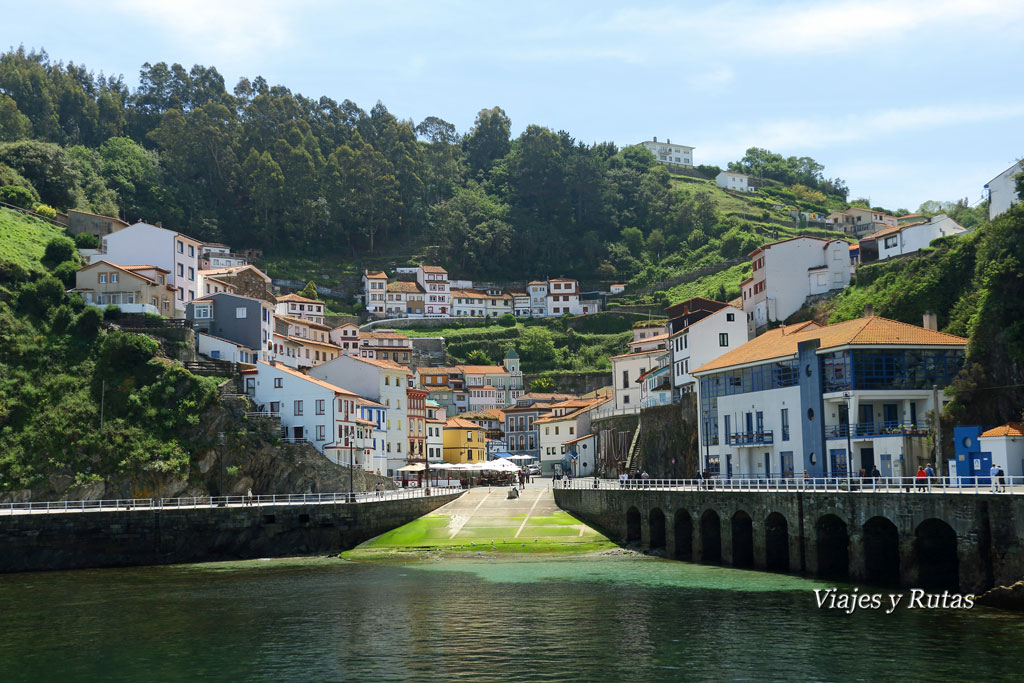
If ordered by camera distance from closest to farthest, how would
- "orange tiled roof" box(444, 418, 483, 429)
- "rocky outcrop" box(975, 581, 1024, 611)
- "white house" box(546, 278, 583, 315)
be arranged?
"rocky outcrop" box(975, 581, 1024, 611)
"orange tiled roof" box(444, 418, 483, 429)
"white house" box(546, 278, 583, 315)

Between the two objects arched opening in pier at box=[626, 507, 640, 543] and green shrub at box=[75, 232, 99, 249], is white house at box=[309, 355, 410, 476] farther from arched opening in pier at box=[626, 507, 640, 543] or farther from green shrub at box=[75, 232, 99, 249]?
arched opening in pier at box=[626, 507, 640, 543]

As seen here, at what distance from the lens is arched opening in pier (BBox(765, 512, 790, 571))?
2028 inches

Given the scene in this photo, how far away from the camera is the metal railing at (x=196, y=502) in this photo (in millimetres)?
68688

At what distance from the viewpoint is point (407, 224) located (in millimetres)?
189375

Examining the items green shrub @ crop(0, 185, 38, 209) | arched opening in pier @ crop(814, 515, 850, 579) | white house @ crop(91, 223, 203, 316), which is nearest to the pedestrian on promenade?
arched opening in pier @ crop(814, 515, 850, 579)

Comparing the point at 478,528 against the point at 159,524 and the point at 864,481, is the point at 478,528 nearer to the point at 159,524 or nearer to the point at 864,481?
the point at 159,524

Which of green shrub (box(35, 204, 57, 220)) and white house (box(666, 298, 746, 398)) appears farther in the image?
green shrub (box(35, 204, 57, 220))

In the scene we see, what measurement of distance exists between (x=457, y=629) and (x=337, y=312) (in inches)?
4702

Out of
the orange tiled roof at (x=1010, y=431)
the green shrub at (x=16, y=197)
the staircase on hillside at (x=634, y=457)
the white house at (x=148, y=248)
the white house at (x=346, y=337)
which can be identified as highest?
the green shrub at (x=16, y=197)

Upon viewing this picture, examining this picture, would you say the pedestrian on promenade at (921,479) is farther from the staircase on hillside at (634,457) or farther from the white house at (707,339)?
the staircase on hillside at (634,457)

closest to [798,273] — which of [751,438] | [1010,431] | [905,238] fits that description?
[905,238]

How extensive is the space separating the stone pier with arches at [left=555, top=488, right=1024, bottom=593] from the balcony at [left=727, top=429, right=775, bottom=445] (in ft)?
24.3

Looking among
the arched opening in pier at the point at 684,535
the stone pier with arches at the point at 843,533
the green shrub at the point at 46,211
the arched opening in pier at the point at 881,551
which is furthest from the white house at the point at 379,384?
the arched opening in pier at the point at 881,551

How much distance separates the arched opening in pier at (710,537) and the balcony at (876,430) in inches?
323
